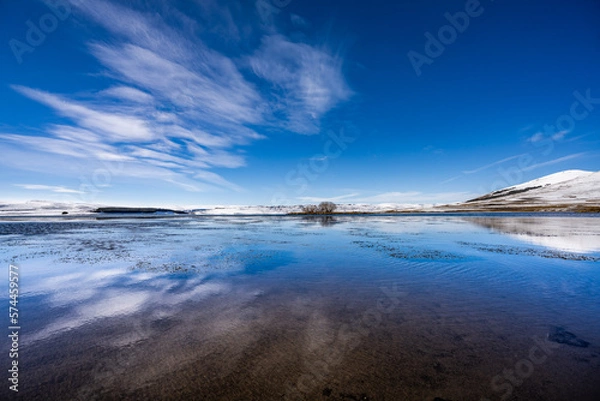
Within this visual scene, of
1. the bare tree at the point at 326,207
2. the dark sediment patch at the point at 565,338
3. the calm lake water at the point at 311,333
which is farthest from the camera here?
the bare tree at the point at 326,207

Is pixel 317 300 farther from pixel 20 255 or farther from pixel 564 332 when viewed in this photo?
pixel 20 255

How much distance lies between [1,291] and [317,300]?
1038 centimetres

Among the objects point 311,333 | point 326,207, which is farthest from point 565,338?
point 326,207

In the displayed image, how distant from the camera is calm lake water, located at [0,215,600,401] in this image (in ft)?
12.2

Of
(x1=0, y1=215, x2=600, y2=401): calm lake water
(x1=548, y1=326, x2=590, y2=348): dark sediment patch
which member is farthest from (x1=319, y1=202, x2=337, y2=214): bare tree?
(x1=548, y1=326, x2=590, y2=348): dark sediment patch

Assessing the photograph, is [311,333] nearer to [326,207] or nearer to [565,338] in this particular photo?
[565,338]

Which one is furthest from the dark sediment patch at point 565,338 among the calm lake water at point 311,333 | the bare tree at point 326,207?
the bare tree at point 326,207

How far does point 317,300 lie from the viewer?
7371 mm

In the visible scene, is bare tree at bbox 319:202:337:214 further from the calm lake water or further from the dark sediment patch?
the dark sediment patch

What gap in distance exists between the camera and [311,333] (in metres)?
5.39

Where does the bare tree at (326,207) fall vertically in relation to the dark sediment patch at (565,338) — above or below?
above

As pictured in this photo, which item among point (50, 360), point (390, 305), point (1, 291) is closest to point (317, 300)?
point (390, 305)

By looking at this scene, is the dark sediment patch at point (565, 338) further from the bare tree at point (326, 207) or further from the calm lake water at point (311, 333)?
the bare tree at point (326, 207)

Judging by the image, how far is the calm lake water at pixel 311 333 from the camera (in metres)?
3.73
